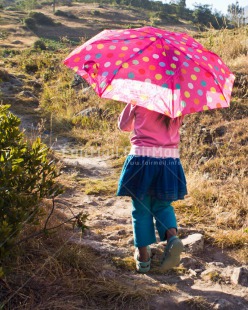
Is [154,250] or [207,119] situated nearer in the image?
[154,250]

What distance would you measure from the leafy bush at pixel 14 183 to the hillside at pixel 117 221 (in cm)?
26

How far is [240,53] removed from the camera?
7.58 meters

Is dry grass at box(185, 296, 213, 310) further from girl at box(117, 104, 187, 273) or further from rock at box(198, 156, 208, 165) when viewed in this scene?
rock at box(198, 156, 208, 165)

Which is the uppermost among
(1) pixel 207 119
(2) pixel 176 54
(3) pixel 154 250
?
(2) pixel 176 54

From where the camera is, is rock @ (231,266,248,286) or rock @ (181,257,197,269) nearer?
rock @ (231,266,248,286)

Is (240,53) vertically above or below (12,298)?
above

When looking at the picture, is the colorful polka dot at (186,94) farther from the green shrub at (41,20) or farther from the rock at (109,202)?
the green shrub at (41,20)

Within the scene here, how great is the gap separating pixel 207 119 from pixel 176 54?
123 inches

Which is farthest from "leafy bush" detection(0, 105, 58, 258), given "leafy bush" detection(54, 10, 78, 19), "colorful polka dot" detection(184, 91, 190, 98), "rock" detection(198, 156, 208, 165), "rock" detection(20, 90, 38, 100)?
"leafy bush" detection(54, 10, 78, 19)

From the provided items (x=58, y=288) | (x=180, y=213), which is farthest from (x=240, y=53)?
(x=58, y=288)

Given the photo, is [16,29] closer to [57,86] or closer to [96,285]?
[57,86]

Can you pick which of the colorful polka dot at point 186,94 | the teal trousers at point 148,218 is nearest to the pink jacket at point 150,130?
the colorful polka dot at point 186,94

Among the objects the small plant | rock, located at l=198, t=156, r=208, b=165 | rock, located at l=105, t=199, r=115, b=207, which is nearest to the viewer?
rock, located at l=105, t=199, r=115, b=207

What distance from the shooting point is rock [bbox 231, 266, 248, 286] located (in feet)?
9.41
